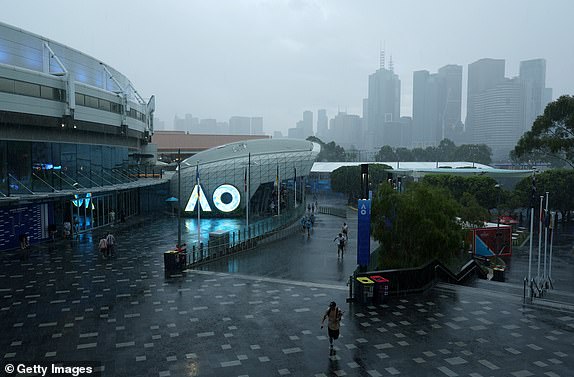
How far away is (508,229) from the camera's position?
118 feet

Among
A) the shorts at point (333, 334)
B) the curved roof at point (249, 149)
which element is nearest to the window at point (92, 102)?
the curved roof at point (249, 149)

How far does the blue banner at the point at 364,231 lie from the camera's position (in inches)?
896

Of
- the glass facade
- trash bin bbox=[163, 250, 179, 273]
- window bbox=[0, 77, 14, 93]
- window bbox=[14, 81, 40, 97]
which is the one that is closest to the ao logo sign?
→ the glass facade

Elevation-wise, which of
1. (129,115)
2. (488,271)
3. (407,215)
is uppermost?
(129,115)

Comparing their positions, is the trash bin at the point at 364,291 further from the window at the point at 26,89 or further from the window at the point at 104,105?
the window at the point at 104,105

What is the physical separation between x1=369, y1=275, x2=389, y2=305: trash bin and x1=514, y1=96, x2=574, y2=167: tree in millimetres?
29584

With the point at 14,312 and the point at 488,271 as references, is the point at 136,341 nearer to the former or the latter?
the point at 14,312

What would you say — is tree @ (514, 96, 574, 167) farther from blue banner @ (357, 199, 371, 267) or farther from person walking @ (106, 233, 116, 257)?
person walking @ (106, 233, 116, 257)

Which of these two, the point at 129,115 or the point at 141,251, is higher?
the point at 129,115

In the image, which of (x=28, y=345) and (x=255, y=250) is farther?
(x=255, y=250)

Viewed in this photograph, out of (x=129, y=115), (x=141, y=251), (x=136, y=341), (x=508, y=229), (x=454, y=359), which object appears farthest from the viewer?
(x=129, y=115)

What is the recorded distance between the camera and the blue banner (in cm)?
2277

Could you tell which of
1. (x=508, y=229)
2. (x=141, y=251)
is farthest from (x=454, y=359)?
(x=508, y=229)

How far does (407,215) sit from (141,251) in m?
16.5
